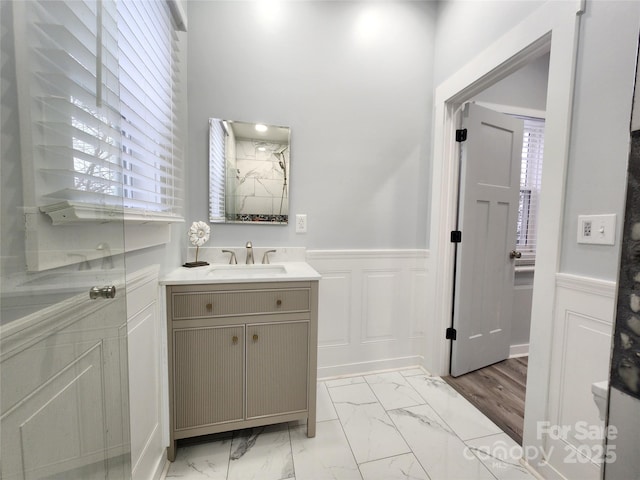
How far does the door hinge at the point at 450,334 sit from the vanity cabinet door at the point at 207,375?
61.1 inches

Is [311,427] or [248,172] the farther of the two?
[248,172]

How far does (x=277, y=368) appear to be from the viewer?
4.78 feet

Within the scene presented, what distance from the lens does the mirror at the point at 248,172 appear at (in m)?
1.81

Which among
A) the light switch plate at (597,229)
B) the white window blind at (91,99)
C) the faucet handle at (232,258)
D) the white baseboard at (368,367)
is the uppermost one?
the white window blind at (91,99)

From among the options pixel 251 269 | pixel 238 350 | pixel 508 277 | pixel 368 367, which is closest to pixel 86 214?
pixel 238 350

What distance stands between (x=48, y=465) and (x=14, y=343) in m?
0.27

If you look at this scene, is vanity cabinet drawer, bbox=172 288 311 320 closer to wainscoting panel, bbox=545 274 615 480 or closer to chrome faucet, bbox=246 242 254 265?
chrome faucet, bbox=246 242 254 265

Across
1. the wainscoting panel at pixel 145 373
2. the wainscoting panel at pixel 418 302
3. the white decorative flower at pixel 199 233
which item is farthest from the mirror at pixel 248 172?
the wainscoting panel at pixel 418 302

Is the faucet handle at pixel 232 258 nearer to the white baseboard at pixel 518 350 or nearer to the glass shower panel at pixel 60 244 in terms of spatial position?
the glass shower panel at pixel 60 244

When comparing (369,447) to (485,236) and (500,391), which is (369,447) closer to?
(500,391)

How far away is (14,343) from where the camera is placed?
483 millimetres

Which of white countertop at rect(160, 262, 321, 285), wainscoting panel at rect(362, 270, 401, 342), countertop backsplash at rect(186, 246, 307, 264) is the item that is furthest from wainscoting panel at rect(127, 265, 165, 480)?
wainscoting panel at rect(362, 270, 401, 342)

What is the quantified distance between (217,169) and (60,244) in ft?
4.25

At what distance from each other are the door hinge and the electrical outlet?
1.36 meters
